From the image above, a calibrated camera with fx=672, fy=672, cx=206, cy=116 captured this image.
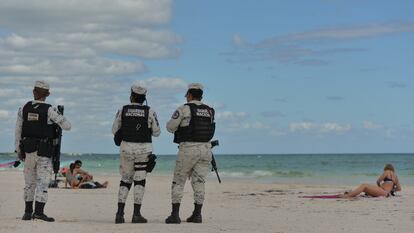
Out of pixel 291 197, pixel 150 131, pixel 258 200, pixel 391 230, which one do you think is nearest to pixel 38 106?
pixel 150 131

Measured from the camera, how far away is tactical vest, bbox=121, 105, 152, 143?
9188 millimetres

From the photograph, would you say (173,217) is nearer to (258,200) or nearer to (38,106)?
(38,106)

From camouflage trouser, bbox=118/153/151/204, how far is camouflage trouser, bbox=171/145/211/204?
0.51 metres

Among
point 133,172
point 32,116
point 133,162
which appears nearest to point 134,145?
point 133,162

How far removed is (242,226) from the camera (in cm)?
925

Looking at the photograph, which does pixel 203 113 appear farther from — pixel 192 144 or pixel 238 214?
pixel 238 214

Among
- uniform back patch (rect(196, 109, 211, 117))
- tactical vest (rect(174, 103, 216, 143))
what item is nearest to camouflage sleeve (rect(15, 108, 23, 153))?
tactical vest (rect(174, 103, 216, 143))

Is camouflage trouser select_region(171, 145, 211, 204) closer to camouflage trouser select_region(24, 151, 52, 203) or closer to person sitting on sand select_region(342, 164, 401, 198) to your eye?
camouflage trouser select_region(24, 151, 52, 203)

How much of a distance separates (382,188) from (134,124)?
8437mm

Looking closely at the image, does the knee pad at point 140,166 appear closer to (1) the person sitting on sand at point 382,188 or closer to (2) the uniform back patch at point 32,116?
(2) the uniform back patch at point 32,116

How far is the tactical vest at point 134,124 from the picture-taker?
30.1 feet

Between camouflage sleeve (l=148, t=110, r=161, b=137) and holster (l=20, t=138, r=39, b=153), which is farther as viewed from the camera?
camouflage sleeve (l=148, t=110, r=161, b=137)

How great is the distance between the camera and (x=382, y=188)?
15719mm

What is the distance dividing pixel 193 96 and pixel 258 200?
21.1 ft
